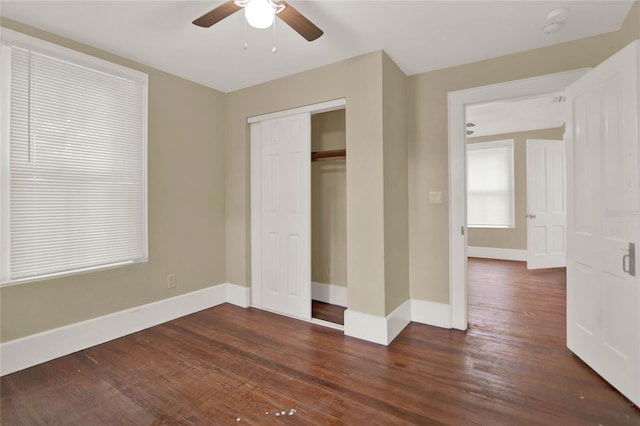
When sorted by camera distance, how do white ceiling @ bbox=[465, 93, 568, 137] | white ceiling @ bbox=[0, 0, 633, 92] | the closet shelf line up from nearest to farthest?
1. white ceiling @ bbox=[0, 0, 633, 92]
2. the closet shelf
3. white ceiling @ bbox=[465, 93, 568, 137]

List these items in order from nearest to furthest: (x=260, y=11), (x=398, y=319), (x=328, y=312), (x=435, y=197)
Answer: (x=260, y=11), (x=398, y=319), (x=435, y=197), (x=328, y=312)

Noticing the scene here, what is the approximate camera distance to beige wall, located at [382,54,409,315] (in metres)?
2.82

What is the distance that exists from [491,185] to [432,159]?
14.8 feet

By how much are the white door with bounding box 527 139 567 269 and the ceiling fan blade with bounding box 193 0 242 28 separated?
19.1 ft

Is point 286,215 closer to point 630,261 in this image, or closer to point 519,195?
point 630,261

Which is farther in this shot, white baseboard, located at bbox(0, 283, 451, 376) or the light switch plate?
the light switch plate

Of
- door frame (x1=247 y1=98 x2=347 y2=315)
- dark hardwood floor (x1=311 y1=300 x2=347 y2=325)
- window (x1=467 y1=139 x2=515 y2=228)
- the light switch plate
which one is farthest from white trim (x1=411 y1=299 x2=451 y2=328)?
window (x1=467 y1=139 x2=515 y2=228)

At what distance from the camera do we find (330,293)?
3.93 m

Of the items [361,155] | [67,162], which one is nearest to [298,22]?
[361,155]

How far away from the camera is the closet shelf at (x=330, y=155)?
3.54 metres

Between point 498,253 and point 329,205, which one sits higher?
point 329,205

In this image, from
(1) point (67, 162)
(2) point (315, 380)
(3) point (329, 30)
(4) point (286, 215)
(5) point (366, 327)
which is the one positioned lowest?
(2) point (315, 380)

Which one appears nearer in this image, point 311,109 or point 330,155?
point 311,109

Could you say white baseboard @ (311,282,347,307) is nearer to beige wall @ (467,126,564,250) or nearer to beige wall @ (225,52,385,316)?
beige wall @ (225,52,385,316)
